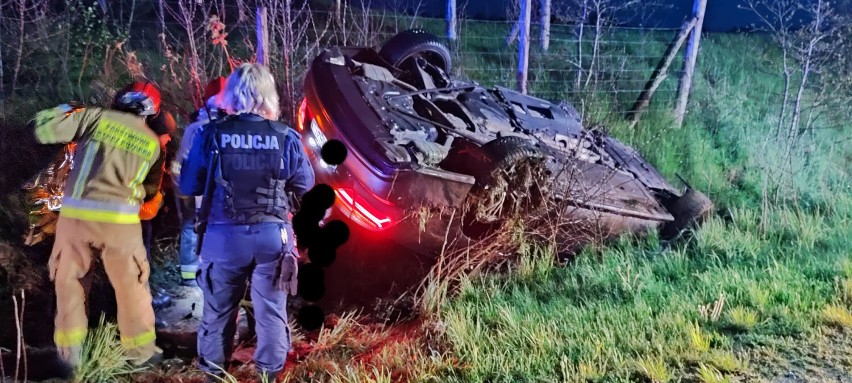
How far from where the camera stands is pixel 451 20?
7348 mm

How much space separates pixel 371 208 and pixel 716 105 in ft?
21.2

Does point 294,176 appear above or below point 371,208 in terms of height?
above

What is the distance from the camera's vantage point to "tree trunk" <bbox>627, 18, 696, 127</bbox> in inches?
287

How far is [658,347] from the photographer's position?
291cm

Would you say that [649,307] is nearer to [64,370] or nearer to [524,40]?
[64,370]

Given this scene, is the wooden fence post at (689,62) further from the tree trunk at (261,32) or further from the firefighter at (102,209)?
the firefighter at (102,209)

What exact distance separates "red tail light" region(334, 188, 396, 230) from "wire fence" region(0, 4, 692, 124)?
1909 millimetres

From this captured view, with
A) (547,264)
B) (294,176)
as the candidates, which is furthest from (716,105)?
(294,176)

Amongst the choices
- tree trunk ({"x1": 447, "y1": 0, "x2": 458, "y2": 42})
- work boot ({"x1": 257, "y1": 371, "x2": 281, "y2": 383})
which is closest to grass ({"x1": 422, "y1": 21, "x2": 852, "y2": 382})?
work boot ({"x1": 257, "y1": 371, "x2": 281, "y2": 383})

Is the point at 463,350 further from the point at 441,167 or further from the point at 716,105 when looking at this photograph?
the point at 716,105

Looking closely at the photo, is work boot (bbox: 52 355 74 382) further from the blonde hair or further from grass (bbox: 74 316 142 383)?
the blonde hair

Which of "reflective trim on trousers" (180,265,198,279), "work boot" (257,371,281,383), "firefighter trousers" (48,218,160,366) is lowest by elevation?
"work boot" (257,371,281,383)

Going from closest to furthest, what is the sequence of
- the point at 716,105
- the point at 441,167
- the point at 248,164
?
the point at 248,164
the point at 441,167
the point at 716,105

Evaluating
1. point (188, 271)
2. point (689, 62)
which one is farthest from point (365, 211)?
point (689, 62)
